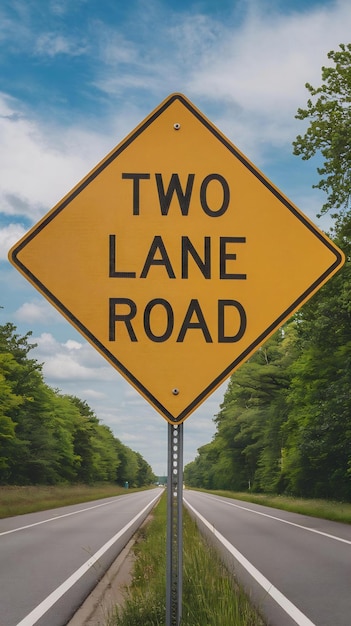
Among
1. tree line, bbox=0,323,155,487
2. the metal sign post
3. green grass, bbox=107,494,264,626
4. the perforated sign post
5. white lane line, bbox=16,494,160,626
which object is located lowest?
white lane line, bbox=16,494,160,626

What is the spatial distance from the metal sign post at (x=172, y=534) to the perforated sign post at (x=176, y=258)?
0.03 m

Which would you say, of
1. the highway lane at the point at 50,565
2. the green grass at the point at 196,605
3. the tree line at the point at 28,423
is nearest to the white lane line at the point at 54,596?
the highway lane at the point at 50,565

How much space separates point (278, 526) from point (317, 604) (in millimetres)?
14235

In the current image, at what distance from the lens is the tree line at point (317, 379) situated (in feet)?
80.5

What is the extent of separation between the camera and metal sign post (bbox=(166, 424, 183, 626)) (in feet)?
11.5

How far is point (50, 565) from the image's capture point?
42.8 ft

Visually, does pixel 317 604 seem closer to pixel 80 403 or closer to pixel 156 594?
pixel 156 594

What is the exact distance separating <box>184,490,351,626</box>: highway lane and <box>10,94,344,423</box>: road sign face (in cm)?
384

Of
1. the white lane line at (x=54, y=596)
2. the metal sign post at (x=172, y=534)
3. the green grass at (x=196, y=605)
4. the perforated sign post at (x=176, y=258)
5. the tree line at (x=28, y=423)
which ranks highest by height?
the tree line at (x=28, y=423)

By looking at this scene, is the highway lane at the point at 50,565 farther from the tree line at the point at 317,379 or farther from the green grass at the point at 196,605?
the tree line at the point at 317,379

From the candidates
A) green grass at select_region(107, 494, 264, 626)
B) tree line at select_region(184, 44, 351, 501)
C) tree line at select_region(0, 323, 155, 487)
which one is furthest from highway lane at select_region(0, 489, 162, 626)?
tree line at select_region(0, 323, 155, 487)

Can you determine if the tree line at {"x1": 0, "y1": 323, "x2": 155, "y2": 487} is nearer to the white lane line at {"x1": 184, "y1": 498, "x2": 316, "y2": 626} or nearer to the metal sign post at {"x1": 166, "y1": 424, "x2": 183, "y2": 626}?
the white lane line at {"x1": 184, "y1": 498, "x2": 316, "y2": 626}

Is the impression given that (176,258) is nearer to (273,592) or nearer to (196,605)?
(196,605)

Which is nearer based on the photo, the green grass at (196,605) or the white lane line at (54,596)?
the green grass at (196,605)
